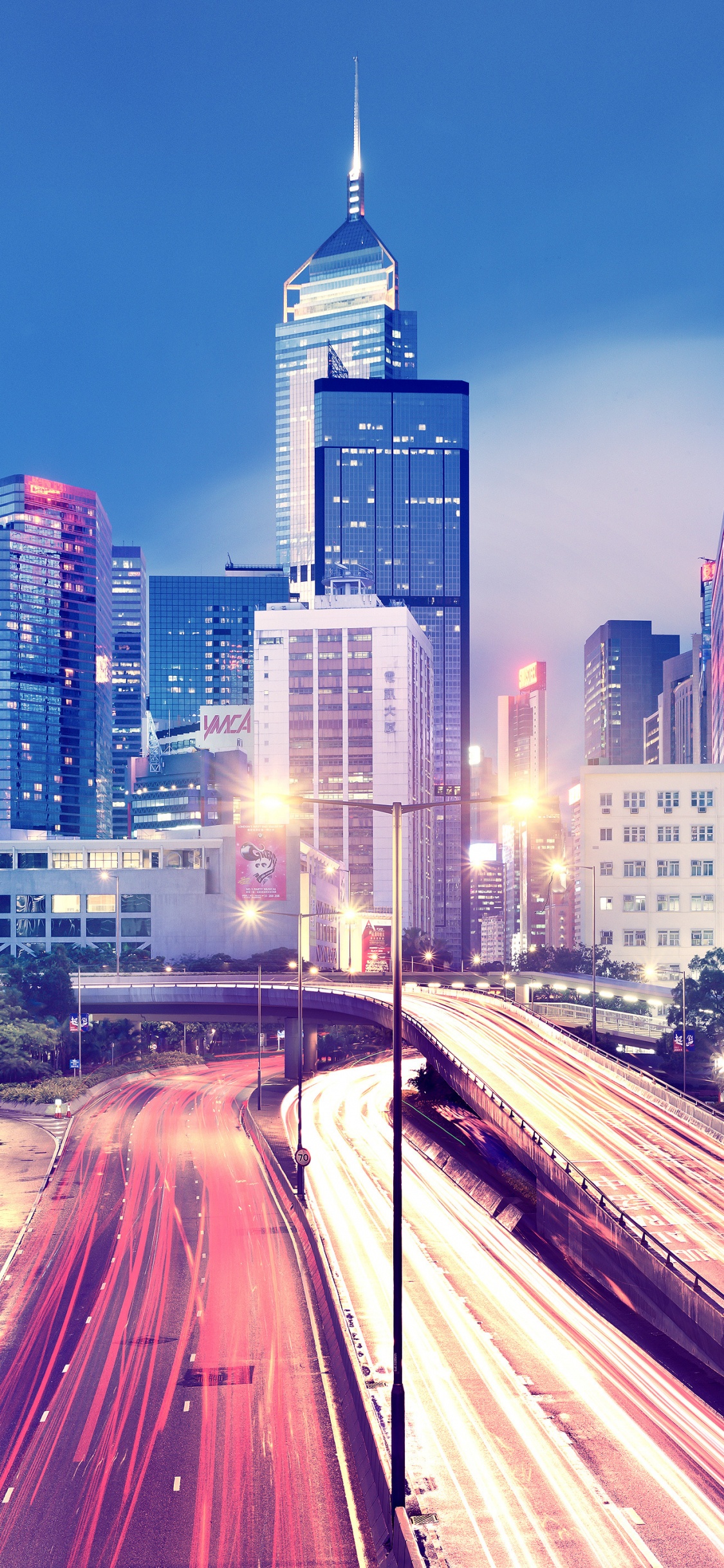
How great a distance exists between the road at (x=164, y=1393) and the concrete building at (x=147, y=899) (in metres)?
92.4

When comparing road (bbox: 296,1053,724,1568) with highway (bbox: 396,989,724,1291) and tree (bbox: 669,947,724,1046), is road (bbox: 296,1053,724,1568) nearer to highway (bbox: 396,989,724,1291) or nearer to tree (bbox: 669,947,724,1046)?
highway (bbox: 396,989,724,1291)

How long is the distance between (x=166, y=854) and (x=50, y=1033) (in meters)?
58.0

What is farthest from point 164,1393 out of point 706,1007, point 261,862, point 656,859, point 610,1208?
point 656,859

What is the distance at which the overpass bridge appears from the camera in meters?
38.8

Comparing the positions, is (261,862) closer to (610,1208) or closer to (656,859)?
(656,859)

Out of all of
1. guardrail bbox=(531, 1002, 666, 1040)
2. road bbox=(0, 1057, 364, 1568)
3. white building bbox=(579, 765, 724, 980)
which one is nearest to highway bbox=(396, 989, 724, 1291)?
guardrail bbox=(531, 1002, 666, 1040)

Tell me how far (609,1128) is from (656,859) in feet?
307

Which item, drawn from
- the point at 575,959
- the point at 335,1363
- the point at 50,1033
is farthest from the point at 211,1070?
the point at 335,1363

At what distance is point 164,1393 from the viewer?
36125 mm

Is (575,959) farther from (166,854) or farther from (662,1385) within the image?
(662,1385)

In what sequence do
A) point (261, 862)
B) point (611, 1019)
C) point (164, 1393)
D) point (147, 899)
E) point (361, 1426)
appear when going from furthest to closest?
point (147, 899) < point (261, 862) < point (611, 1019) < point (164, 1393) < point (361, 1426)

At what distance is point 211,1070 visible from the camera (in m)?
122

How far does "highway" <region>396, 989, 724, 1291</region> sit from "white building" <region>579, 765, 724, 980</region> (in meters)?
61.0

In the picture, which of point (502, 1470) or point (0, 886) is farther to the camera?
point (0, 886)
